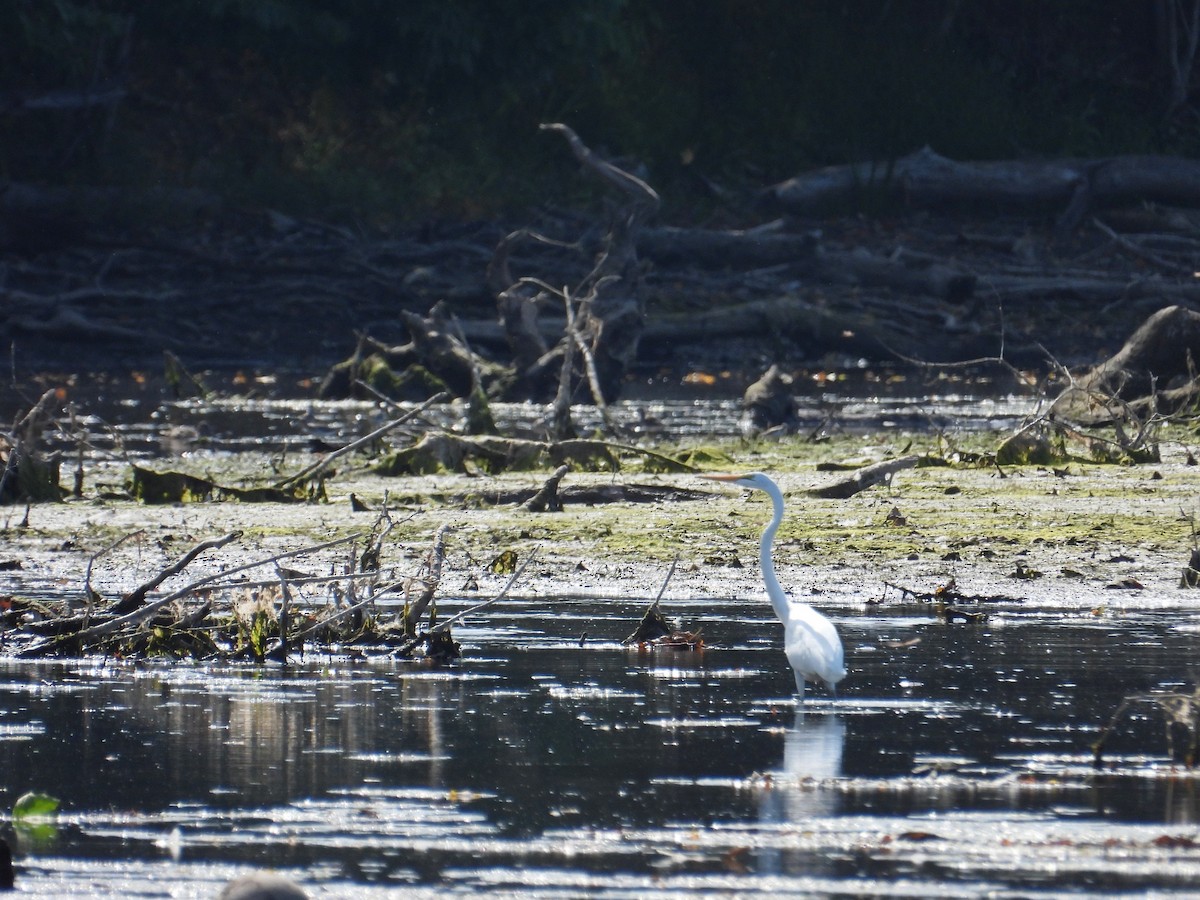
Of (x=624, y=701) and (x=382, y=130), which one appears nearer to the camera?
(x=624, y=701)

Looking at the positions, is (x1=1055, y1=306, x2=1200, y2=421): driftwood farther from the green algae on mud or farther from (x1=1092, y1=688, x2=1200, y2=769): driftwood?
(x1=1092, y1=688, x2=1200, y2=769): driftwood

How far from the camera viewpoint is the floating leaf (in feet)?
17.8

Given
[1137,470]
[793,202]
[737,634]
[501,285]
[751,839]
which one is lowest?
[751,839]

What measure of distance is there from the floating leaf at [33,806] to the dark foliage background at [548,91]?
73.3 ft

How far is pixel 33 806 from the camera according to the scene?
5.43m

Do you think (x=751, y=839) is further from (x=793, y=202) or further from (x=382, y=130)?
(x=382, y=130)

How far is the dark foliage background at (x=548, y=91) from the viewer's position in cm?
2867

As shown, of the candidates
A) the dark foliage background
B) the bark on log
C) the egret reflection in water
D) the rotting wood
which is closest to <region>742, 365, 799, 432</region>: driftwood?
the rotting wood

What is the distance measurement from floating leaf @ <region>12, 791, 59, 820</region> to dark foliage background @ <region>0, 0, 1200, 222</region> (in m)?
22.3

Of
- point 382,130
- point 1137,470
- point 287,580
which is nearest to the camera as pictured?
point 287,580

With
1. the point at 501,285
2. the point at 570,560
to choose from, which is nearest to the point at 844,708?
the point at 570,560

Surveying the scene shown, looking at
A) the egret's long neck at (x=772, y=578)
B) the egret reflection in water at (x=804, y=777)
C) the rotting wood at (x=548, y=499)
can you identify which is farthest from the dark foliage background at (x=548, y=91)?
the egret reflection in water at (x=804, y=777)

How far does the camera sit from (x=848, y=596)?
9.37m

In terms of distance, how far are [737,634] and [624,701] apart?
1.46 meters
